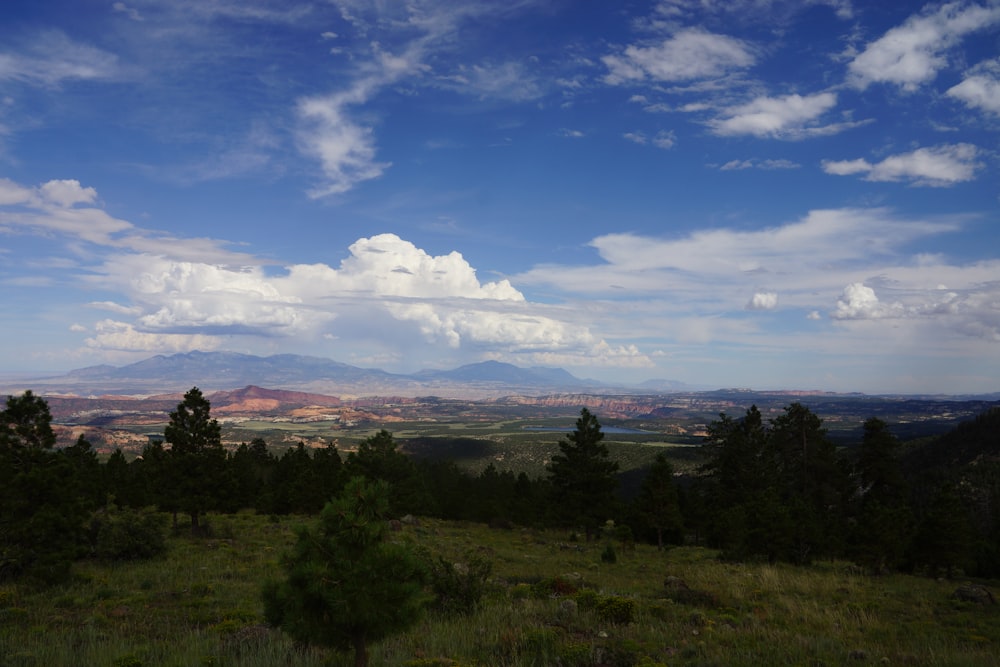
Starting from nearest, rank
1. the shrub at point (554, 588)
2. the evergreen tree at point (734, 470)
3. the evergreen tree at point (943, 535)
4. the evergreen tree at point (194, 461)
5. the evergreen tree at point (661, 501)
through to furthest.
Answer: the shrub at point (554, 588) → the evergreen tree at point (943, 535) → the evergreen tree at point (194, 461) → the evergreen tree at point (661, 501) → the evergreen tree at point (734, 470)

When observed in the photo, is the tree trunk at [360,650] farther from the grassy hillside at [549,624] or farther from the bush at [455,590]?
the bush at [455,590]

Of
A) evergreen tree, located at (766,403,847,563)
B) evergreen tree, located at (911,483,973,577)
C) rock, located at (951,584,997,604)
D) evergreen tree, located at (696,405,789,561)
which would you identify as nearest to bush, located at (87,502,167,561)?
evergreen tree, located at (696,405,789,561)

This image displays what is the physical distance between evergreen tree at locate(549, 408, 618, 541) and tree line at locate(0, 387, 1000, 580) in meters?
0.12

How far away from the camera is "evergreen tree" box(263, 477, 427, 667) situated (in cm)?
674

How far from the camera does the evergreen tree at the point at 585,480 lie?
3912cm

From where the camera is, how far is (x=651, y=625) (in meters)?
11.4

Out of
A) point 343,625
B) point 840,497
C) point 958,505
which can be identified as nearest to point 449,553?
point 343,625

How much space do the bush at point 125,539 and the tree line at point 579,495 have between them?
8 centimetres

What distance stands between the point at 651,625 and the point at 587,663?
342 cm

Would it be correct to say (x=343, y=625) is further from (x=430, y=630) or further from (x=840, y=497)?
(x=840, y=497)

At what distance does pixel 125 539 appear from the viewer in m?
20.6

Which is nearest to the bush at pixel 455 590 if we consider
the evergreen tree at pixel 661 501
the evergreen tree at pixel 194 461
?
the evergreen tree at pixel 194 461

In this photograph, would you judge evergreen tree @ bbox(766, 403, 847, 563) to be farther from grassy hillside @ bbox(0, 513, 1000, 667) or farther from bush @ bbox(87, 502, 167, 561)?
bush @ bbox(87, 502, 167, 561)

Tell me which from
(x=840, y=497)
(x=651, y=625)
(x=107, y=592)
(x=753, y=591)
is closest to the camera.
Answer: (x=651, y=625)
